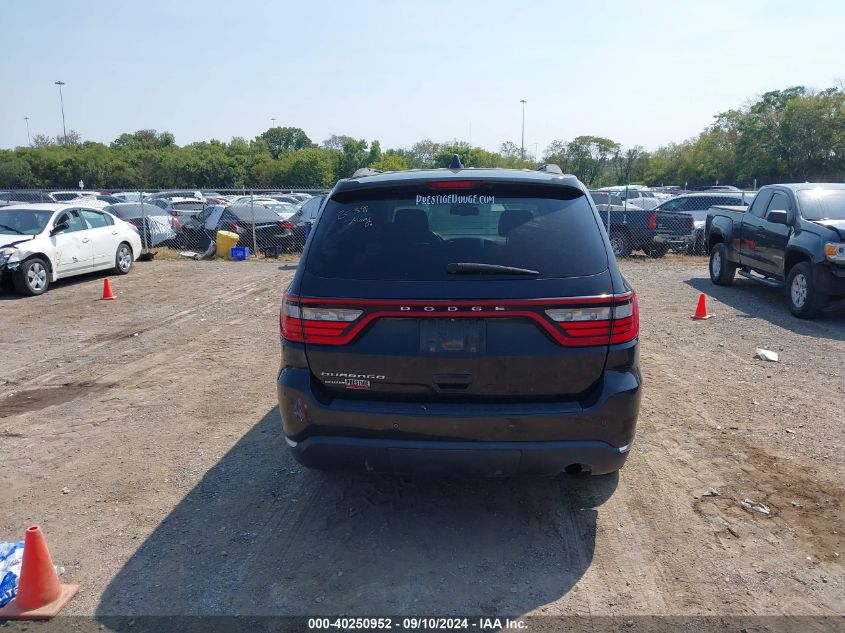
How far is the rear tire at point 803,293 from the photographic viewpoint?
9609 mm

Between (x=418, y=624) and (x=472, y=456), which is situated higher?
(x=472, y=456)

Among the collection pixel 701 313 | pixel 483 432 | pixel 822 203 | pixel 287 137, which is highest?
pixel 287 137

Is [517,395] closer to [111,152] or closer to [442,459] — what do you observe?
[442,459]

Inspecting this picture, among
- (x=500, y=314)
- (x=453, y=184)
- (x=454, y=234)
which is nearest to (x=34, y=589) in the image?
(x=500, y=314)

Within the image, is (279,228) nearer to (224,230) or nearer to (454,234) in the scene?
(224,230)

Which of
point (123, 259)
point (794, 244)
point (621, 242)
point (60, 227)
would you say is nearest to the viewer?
point (794, 244)

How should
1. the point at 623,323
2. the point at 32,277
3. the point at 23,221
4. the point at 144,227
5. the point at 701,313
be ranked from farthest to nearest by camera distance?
the point at 144,227 → the point at 23,221 → the point at 32,277 → the point at 701,313 → the point at 623,323

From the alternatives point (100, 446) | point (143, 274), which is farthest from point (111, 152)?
point (100, 446)

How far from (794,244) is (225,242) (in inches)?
542

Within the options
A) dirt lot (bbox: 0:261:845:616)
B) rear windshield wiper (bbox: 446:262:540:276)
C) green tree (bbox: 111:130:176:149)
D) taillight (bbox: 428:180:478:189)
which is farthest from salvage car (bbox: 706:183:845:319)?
green tree (bbox: 111:130:176:149)

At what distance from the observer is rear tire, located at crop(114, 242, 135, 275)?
48.7ft

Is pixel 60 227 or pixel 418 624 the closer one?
pixel 418 624

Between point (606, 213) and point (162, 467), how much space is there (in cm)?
1562

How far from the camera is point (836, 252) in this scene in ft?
A: 30.7
